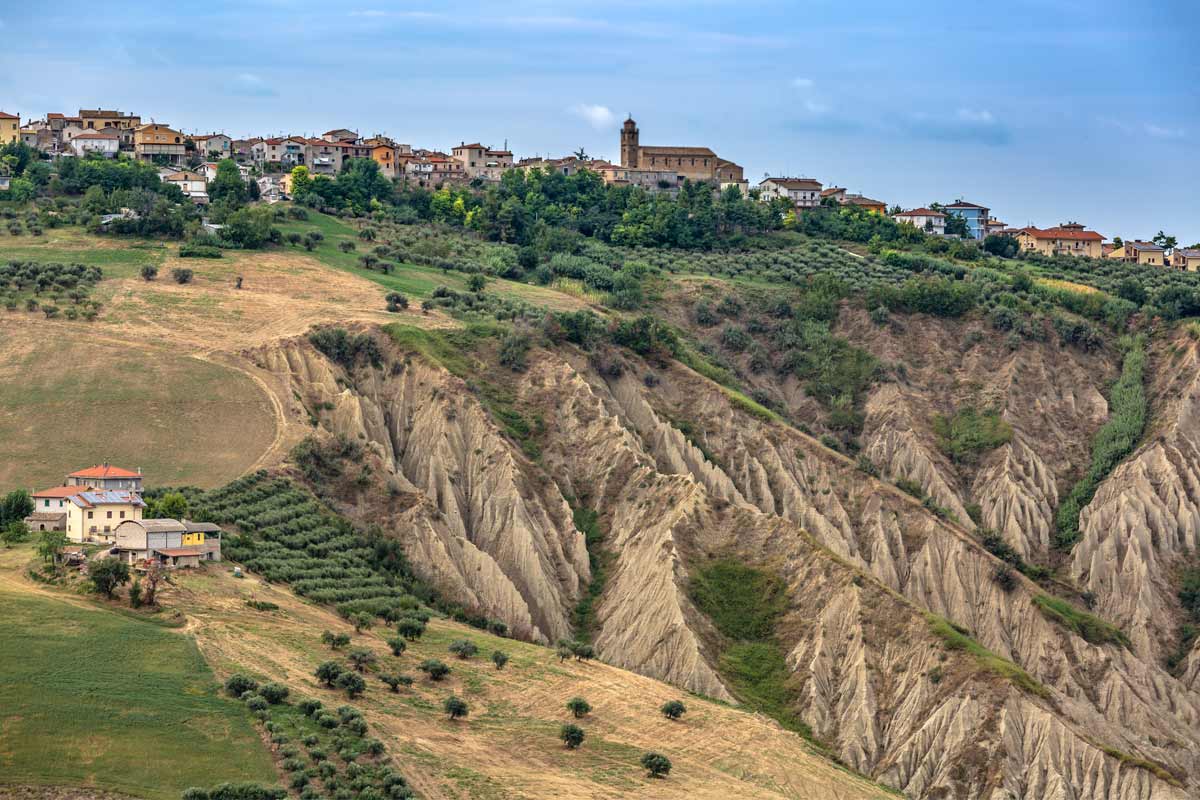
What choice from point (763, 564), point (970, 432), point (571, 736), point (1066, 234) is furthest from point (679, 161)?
point (571, 736)

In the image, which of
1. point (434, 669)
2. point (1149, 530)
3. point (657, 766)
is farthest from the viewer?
point (1149, 530)

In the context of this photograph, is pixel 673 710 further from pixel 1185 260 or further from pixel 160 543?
pixel 1185 260

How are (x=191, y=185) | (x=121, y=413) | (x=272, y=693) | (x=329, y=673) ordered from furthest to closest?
(x=191, y=185) → (x=121, y=413) → (x=329, y=673) → (x=272, y=693)

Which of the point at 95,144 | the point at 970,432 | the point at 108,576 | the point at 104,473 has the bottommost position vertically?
the point at 108,576

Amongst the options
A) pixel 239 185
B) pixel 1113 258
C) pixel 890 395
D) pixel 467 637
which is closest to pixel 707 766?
pixel 467 637

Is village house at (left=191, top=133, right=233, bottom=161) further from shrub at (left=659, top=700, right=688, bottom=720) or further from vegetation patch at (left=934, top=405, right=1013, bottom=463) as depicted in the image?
shrub at (left=659, top=700, right=688, bottom=720)
